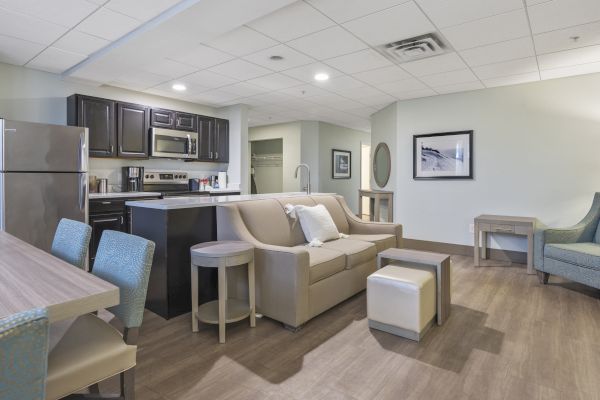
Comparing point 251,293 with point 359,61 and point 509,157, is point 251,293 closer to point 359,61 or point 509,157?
point 359,61

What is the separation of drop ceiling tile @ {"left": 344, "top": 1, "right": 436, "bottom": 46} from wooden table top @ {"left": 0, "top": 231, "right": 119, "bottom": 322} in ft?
8.70

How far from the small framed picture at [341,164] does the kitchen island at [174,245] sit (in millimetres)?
5423

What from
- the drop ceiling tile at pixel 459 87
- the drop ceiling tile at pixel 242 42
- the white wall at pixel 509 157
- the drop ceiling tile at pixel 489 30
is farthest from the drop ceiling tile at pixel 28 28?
the white wall at pixel 509 157

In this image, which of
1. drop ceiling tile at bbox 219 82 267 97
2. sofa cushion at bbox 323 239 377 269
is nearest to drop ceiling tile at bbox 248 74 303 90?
drop ceiling tile at bbox 219 82 267 97

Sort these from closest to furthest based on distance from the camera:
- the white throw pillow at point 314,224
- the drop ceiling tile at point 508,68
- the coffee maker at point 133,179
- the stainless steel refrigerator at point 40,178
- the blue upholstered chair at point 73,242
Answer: the blue upholstered chair at point 73,242 → the stainless steel refrigerator at point 40,178 → the white throw pillow at point 314,224 → the drop ceiling tile at point 508,68 → the coffee maker at point 133,179

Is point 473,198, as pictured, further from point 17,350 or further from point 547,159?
point 17,350

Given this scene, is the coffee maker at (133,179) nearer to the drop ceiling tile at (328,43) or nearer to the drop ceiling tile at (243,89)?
the drop ceiling tile at (243,89)

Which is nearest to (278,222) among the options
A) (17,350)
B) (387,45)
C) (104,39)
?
(387,45)

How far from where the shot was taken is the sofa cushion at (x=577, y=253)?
10.3ft

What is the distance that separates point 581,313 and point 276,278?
2.66 meters

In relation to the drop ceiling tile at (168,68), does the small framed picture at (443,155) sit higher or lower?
lower

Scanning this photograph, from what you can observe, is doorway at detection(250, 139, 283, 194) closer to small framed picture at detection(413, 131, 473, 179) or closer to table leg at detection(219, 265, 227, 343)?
small framed picture at detection(413, 131, 473, 179)

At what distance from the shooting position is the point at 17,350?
67 centimetres

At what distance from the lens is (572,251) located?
10.9 feet
